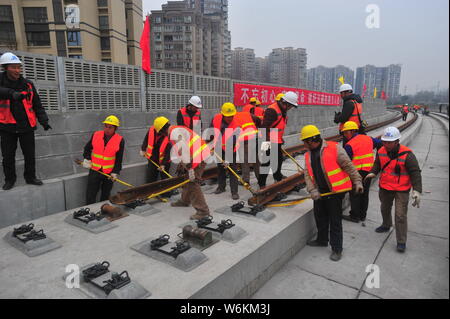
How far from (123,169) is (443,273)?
5.68 metres

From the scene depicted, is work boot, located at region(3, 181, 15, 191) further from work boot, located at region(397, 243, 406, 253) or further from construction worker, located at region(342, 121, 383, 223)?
work boot, located at region(397, 243, 406, 253)

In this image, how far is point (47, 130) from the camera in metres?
5.27

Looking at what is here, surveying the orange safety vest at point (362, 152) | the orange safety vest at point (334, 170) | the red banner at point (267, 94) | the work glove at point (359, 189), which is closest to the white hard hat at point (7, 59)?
the orange safety vest at point (334, 170)

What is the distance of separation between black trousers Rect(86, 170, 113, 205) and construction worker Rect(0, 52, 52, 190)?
800mm

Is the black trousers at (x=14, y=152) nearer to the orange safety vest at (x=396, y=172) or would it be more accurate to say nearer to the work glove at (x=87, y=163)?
the work glove at (x=87, y=163)

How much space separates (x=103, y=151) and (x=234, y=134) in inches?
99.5

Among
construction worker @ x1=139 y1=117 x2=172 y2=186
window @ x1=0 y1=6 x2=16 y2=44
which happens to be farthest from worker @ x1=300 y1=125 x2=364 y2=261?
window @ x1=0 y1=6 x2=16 y2=44

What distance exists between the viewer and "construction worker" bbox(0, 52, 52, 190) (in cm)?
450

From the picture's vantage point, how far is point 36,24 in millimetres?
36594

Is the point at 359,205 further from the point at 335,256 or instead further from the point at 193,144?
the point at 193,144

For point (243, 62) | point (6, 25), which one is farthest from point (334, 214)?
point (243, 62)

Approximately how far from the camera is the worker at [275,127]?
6004mm
